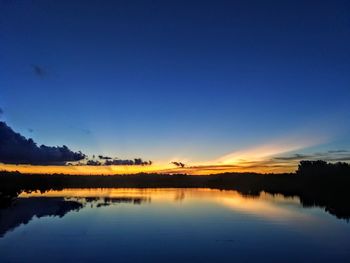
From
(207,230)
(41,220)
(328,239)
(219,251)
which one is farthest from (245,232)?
(41,220)

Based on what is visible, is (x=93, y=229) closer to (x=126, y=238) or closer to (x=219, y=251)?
(x=126, y=238)

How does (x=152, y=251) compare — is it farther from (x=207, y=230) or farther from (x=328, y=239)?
(x=328, y=239)

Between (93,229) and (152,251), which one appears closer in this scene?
(152,251)

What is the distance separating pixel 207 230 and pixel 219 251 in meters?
11.4

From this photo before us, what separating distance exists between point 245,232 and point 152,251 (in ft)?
41.3

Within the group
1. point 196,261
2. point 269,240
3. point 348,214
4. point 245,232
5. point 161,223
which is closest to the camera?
point 196,261

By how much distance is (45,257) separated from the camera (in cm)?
2702

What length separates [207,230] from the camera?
4059cm

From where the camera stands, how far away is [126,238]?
3506cm

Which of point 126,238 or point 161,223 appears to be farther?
point 161,223

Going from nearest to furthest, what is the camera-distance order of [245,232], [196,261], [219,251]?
[196,261] → [219,251] → [245,232]

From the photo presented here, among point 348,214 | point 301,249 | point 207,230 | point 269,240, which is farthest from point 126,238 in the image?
point 348,214

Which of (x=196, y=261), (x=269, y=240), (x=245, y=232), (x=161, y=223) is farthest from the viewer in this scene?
(x=161, y=223)

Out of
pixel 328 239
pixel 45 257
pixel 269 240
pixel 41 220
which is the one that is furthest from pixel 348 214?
pixel 45 257
